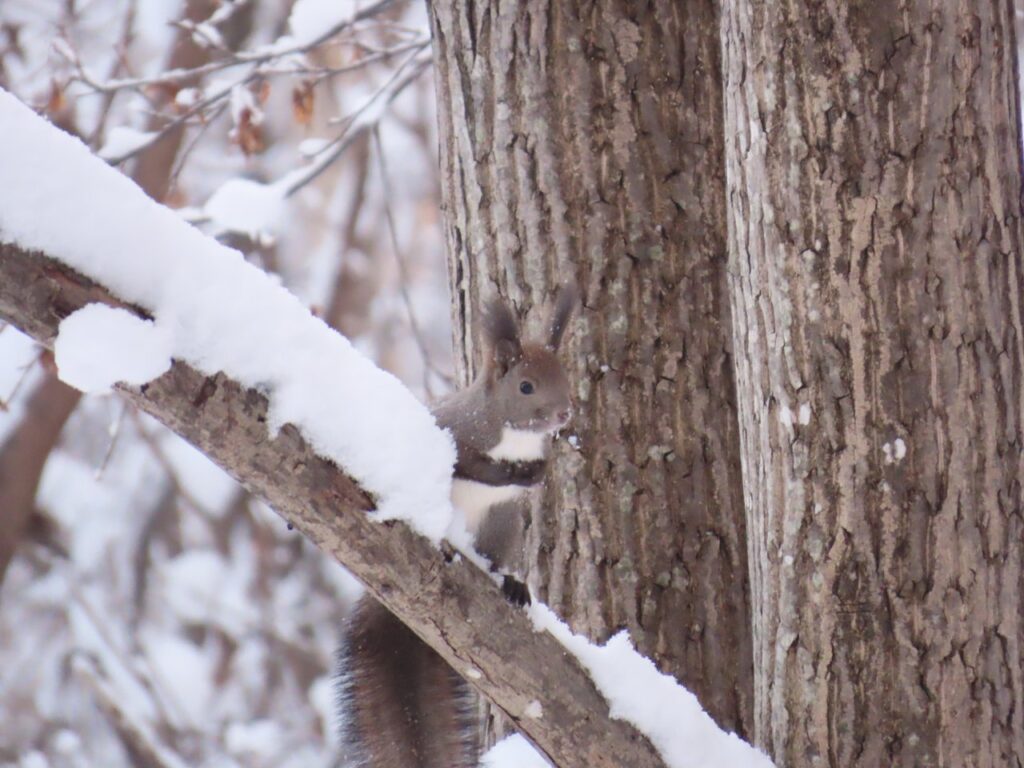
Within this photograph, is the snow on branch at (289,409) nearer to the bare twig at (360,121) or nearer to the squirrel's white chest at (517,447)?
the squirrel's white chest at (517,447)

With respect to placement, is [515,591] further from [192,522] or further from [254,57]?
[192,522]

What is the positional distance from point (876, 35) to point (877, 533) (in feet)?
2.23

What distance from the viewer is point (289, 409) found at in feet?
4.63

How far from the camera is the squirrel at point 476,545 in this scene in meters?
1.88

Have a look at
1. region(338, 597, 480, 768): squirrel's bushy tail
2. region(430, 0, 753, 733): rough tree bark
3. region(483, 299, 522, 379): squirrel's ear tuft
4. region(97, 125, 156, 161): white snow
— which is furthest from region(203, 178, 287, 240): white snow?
region(338, 597, 480, 768): squirrel's bushy tail

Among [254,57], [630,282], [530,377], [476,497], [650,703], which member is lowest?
[650,703]

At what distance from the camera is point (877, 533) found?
1670 millimetres

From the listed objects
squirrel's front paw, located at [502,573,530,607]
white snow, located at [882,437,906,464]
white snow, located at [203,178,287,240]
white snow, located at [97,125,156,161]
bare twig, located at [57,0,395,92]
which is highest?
bare twig, located at [57,0,395,92]

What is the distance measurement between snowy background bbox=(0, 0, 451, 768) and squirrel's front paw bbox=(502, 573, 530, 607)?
2645mm

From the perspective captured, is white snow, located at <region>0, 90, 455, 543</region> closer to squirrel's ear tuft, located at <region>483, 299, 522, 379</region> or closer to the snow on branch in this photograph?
the snow on branch

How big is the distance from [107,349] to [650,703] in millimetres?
832

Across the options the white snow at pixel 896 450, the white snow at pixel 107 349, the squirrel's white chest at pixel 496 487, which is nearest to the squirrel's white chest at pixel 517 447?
the squirrel's white chest at pixel 496 487

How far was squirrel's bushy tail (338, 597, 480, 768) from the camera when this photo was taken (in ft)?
6.15

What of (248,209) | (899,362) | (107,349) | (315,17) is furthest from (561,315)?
(315,17)
